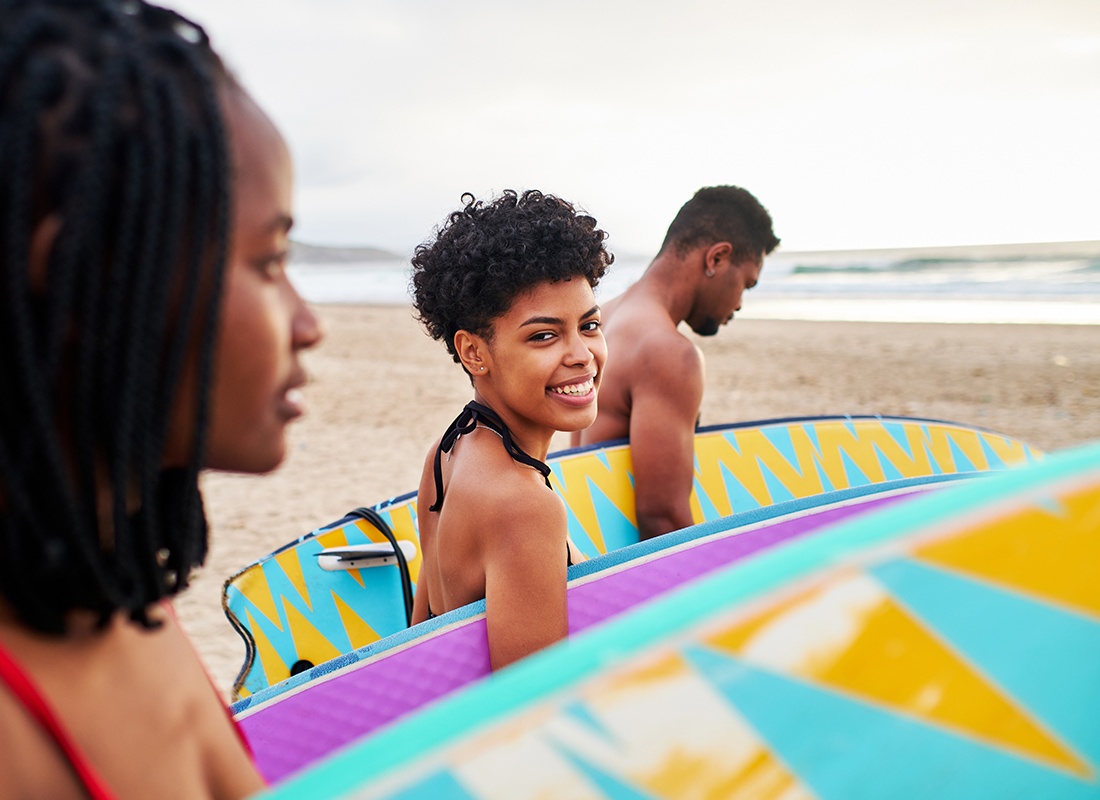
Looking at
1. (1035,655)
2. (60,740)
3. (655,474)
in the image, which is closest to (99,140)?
(60,740)

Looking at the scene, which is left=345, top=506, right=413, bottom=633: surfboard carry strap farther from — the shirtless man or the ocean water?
the ocean water

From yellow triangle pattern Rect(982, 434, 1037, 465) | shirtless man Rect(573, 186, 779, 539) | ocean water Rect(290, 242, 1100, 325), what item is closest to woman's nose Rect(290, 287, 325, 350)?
shirtless man Rect(573, 186, 779, 539)

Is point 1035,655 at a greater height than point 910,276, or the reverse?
point 1035,655

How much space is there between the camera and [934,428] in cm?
393

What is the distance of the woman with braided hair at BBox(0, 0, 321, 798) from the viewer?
0.66 metres

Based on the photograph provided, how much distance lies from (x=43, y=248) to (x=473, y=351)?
138 cm

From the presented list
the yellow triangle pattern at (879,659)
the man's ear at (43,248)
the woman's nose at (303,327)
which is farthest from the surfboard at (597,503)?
the yellow triangle pattern at (879,659)

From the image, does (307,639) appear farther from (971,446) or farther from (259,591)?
(971,446)

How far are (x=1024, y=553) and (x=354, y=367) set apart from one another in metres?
12.1

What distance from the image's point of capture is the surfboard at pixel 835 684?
0.64 m

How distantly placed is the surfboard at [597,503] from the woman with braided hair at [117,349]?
72.7 inches

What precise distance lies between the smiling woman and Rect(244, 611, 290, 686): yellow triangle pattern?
0.74 m

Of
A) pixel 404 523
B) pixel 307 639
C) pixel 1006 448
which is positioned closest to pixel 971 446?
pixel 1006 448

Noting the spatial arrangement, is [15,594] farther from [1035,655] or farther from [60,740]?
[1035,655]
